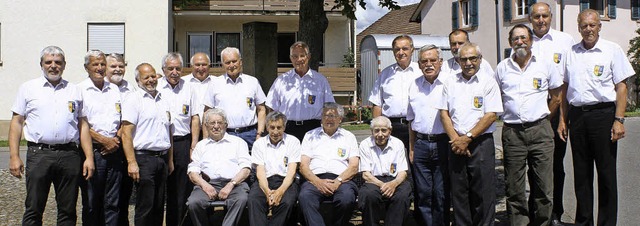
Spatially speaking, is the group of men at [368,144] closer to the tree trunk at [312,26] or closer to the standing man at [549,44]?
the standing man at [549,44]

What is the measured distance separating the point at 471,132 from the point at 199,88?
3.03 m

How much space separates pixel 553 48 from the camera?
20.6ft

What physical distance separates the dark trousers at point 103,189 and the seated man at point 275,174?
50.1 inches

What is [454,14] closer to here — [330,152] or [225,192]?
[330,152]

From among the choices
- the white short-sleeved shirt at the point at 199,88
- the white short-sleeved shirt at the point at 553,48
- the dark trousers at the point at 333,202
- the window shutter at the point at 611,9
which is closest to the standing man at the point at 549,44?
the white short-sleeved shirt at the point at 553,48

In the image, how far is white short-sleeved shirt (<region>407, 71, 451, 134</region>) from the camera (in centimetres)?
635

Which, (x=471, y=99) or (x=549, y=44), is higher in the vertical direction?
(x=549, y=44)

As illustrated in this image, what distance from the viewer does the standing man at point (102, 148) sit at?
6.11 meters

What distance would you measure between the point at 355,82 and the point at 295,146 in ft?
62.3

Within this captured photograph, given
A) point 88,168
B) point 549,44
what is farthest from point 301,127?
point 549,44

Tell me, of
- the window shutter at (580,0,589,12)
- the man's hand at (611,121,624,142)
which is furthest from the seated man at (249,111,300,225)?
the window shutter at (580,0,589,12)

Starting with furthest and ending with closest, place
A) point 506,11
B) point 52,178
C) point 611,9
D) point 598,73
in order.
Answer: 1. point 506,11
2. point 611,9
3. point 598,73
4. point 52,178

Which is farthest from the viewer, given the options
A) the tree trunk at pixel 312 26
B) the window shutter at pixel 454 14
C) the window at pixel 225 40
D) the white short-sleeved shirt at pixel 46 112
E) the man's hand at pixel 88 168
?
the window shutter at pixel 454 14

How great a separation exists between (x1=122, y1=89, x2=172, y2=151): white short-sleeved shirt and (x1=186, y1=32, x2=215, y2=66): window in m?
20.5
